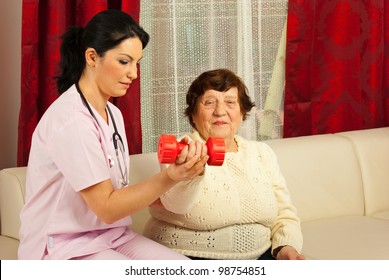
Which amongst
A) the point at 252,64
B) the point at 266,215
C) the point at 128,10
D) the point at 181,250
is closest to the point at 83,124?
the point at 181,250

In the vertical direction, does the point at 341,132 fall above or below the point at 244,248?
above

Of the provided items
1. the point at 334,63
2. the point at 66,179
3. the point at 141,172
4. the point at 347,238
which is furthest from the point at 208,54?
the point at 66,179

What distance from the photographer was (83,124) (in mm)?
1625

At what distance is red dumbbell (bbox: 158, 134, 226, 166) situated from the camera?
152 cm

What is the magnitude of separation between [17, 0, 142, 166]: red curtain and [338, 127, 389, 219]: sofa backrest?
40.7 inches

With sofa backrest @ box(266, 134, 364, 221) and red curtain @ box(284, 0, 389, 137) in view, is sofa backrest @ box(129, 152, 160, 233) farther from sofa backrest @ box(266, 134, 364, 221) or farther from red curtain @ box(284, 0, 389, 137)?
red curtain @ box(284, 0, 389, 137)

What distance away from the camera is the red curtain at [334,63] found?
2.93 meters

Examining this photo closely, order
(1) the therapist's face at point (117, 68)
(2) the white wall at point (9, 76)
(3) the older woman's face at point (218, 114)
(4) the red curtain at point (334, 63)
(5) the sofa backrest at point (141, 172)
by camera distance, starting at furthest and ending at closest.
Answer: (4) the red curtain at point (334, 63) → (2) the white wall at point (9, 76) → (5) the sofa backrest at point (141, 172) → (3) the older woman's face at point (218, 114) → (1) the therapist's face at point (117, 68)

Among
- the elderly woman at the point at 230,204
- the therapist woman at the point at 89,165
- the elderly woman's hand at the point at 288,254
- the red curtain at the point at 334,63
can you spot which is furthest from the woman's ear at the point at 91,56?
the red curtain at the point at 334,63

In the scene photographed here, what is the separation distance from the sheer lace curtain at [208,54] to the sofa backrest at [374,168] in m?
0.35

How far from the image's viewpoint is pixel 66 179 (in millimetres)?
1641

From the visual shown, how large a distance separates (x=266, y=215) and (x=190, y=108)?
0.38 meters

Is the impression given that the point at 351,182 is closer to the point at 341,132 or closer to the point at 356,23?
the point at 341,132

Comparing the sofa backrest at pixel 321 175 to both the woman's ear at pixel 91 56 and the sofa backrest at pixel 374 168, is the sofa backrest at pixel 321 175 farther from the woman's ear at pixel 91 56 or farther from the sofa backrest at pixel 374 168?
the woman's ear at pixel 91 56
